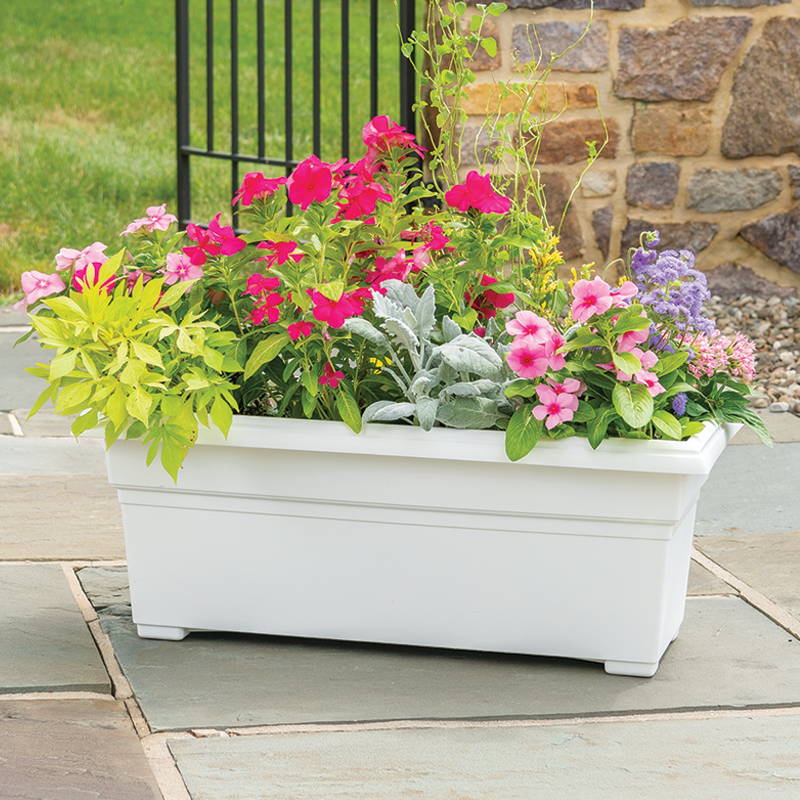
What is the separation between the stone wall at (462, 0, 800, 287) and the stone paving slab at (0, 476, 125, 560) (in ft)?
6.62

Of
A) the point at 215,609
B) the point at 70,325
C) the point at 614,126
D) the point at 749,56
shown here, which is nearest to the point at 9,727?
the point at 215,609

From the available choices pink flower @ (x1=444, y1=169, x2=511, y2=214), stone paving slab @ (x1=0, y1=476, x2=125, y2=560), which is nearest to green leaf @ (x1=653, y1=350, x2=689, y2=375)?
pink flower @ (x1=444, y1=169, x2=511, y2=214)

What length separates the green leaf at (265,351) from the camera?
2.07 meters

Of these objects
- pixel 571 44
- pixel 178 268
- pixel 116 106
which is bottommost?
pixel 116 106

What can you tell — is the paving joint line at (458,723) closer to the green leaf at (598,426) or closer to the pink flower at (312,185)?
the green leaf at (598,426)

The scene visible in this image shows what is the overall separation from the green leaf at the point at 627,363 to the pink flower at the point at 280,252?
0.49 metres

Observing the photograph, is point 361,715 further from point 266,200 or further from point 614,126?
point 614,126

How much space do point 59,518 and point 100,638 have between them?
0.67m

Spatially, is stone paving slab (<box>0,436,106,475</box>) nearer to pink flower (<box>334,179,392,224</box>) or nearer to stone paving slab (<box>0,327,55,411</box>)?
stone paving slab (<box>0,327,55,411</box>)

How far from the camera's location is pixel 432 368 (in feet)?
6.95

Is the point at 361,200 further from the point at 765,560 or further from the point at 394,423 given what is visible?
the point at 765,560

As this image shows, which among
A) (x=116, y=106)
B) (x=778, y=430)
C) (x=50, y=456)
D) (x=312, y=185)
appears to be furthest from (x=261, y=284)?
(x=116, y=106)

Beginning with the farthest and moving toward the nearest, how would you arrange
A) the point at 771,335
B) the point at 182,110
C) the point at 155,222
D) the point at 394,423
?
the point at 182,110 → the point at 771,335 → the point at 155,222 → the point at 394,423

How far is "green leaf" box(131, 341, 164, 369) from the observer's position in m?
1.96
